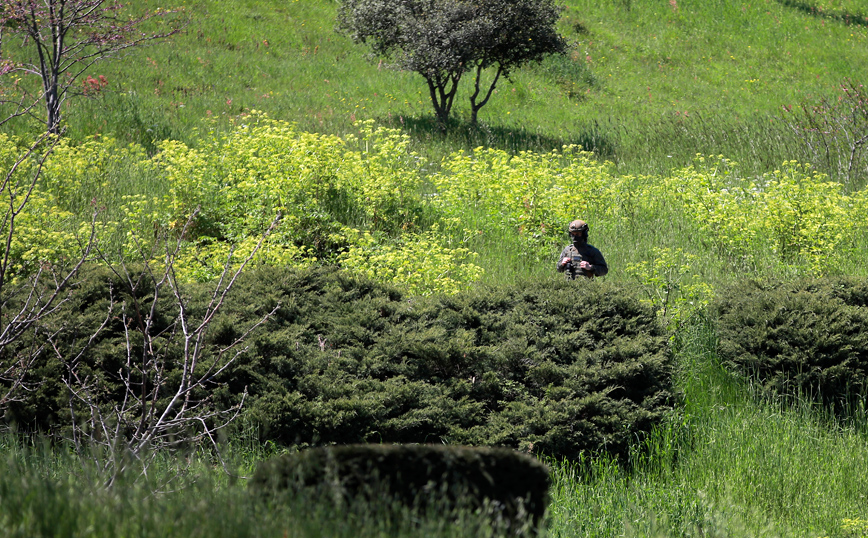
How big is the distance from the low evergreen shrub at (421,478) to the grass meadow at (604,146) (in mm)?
119

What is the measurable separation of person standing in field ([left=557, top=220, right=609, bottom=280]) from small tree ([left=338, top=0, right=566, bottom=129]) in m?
9.60

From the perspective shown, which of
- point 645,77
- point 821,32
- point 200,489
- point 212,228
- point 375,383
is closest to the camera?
point 200,489

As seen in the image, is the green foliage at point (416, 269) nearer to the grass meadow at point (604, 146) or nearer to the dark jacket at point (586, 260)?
the grass meadow at point (604, 146)

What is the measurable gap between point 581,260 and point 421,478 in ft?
16.4

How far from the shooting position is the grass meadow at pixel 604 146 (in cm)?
249

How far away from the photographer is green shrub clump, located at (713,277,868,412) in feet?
21.1

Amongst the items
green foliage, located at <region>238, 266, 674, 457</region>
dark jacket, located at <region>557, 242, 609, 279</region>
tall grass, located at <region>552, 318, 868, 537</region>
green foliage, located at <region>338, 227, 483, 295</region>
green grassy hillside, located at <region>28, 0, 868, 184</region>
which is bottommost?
tall grass, located at <region>552, 318, 868, 537</region>

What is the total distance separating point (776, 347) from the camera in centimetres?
652

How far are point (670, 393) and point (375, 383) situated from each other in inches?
97.8

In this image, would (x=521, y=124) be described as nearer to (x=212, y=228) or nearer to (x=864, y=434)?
(x=212, y=228)

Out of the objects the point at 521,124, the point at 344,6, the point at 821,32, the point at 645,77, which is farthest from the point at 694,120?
the point at 821,32

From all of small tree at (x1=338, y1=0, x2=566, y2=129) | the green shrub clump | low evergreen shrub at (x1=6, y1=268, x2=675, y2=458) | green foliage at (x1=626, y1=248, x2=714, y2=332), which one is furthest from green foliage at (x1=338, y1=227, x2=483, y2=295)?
small tree at (x1=338, y1=0, x2=566, y2=129)

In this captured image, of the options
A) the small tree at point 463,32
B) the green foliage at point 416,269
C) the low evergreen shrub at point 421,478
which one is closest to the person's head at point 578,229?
the green foliage at point 416,269

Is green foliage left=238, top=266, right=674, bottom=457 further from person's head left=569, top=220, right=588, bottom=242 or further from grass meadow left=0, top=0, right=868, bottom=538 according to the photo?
person's head left=569, top=220, right=588, bottom=242
